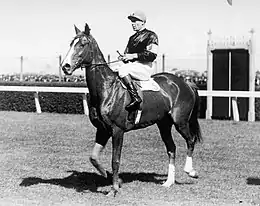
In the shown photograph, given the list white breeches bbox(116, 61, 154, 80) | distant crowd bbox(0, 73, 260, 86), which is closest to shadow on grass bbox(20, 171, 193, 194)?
white breeches bbox(116, 61, 154, 80)

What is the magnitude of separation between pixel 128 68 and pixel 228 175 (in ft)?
8.64

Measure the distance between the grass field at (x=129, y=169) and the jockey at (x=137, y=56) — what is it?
4.41ft

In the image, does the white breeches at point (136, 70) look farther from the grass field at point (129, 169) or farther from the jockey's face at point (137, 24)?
the grass field at point (129, 169)

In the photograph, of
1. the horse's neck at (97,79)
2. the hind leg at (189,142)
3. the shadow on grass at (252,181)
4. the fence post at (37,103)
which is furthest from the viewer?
the fence post at (37,103)

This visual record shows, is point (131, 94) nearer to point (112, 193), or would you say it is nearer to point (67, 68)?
point (67, 68)

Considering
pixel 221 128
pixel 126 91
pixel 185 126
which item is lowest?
pixel 221 128

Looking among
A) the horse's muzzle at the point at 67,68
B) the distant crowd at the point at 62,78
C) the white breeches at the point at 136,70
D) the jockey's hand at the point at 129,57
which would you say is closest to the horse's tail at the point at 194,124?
the white breeches at the point at 136,70

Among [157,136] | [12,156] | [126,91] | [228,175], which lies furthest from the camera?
[157,136]

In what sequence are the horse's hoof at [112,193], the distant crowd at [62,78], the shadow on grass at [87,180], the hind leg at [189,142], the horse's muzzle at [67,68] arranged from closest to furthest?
the horse's muzzle at [67,68]
the horse's hoof at [112,193]
the shadow on grass at [87,180]
the hind leg at [189,142]
the distant crowd at [62,78]

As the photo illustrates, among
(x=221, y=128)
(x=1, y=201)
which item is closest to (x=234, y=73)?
(x=221, y=128)

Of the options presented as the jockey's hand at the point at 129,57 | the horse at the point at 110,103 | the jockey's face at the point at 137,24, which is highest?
the jockey's face at the point at 137,24

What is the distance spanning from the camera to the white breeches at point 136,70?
7.06 metres

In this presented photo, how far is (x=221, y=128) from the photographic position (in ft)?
49.6

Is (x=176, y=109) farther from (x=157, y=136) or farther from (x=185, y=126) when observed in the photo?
(x=157, y=136)
